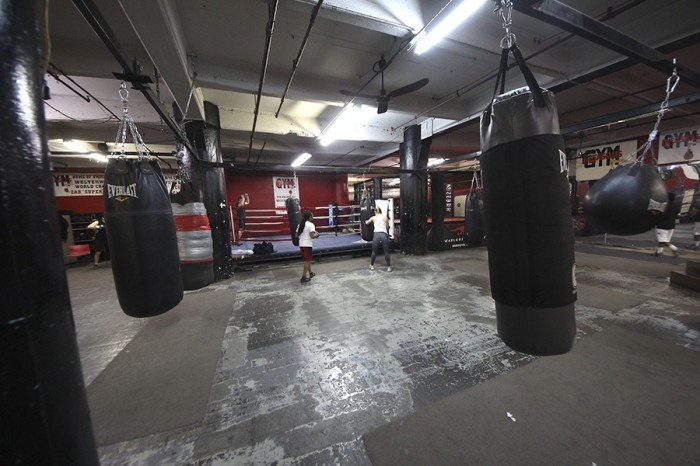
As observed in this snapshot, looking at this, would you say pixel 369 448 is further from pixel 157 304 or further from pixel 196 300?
pixel 196 300

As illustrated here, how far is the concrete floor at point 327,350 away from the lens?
1700 mm

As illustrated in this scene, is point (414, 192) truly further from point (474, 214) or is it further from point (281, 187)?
point (281, 187)

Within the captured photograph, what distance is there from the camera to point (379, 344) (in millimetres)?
2768

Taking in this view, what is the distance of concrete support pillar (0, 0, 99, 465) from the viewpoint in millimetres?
417

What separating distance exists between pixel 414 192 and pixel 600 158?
6.84 m

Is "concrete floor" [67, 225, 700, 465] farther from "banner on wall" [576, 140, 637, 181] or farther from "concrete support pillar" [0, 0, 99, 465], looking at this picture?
"banner on wall" [576, 140, 637, 181]

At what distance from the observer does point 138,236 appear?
1.61m

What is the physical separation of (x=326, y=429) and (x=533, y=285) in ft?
5.11

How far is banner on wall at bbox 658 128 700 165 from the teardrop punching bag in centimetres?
1185

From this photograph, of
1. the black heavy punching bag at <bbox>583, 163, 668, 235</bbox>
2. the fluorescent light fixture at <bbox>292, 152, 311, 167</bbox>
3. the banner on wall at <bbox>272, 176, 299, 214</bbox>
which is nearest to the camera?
the black heavy punching bag at <bbox>583, 163, 668, 235</bbox>

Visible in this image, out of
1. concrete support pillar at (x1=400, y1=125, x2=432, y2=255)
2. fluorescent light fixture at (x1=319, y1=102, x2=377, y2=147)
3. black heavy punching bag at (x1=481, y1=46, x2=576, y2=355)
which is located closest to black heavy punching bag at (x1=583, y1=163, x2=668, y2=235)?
black heavy punching bag at (x1=481, y1=46, x2=576, y2=355)

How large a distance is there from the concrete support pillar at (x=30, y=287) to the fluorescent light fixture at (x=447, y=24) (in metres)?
3.29

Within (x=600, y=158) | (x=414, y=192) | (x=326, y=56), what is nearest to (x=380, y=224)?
(x=414, y=192)

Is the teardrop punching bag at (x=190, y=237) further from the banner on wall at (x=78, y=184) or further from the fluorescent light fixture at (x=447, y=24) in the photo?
the banner on wall at (x=78, y=184)
